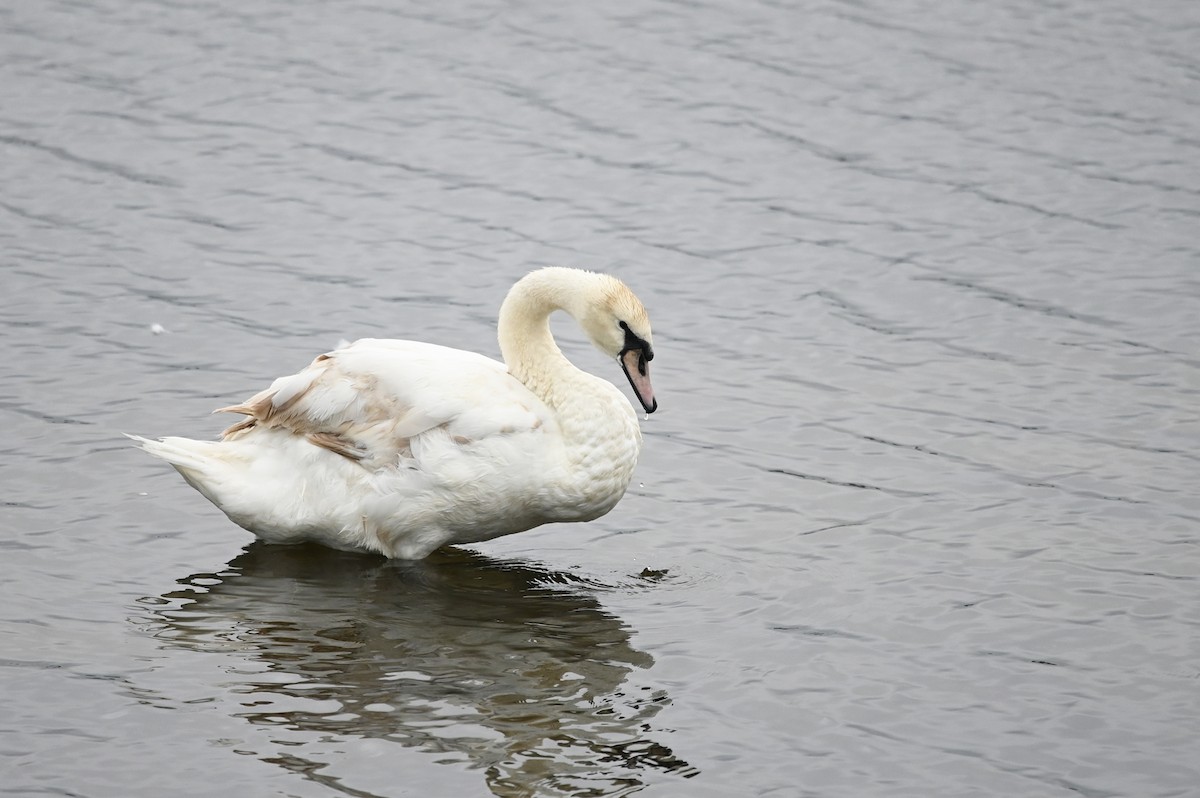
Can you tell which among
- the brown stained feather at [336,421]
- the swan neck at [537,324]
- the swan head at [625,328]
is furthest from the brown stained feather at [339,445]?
the swan head at [625,328]

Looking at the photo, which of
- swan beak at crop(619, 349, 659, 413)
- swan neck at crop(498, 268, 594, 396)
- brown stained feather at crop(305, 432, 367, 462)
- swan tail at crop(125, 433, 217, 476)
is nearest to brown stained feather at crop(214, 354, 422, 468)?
brown stained feather at crop(305, 432, 367, 462)

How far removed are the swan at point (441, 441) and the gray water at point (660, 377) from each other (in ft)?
1.26

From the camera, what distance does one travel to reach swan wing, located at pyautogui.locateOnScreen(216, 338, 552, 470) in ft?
30.1

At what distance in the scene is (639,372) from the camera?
Result: 947cm

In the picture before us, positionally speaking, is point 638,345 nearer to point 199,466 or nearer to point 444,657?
point 444,657

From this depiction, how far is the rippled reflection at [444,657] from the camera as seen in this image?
7.56 meters

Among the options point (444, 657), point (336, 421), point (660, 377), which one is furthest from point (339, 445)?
point (660, 377)

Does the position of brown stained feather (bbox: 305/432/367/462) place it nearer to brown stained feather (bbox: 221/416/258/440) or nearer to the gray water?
brown stained feather (bbox: 221/416/258/440)

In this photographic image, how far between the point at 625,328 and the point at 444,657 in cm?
210

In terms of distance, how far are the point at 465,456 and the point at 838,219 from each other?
6.74 metres

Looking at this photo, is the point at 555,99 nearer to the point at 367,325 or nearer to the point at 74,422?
the point at 367,325

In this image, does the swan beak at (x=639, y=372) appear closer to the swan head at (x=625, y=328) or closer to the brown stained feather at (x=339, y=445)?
the swan head at (x=625, y=328)

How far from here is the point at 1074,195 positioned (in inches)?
605

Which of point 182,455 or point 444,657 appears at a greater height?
point 182,455
